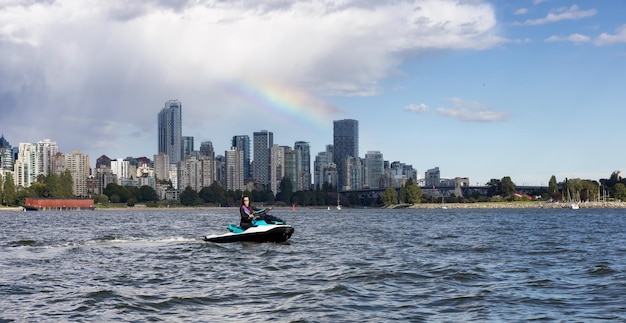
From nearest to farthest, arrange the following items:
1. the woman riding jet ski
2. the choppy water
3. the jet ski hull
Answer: the choppy water → the jet ski hull → the woman riding jet ski

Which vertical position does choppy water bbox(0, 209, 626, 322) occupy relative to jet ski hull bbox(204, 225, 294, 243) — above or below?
below

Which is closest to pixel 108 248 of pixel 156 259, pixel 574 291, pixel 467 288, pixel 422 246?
pixel 156 259

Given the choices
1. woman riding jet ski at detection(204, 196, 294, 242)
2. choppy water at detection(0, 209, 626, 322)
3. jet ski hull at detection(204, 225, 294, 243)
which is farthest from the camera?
woman riding jet ski at detection(204, 196, 294, 242)

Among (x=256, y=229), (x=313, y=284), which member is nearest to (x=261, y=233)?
(x=256, y=229)

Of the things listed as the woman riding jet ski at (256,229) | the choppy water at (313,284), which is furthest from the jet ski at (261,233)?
the choppy water at (313,284)

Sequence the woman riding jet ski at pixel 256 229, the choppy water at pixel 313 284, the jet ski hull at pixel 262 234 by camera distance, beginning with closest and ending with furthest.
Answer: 1. the choppy water at pixel 313 284
2. the jet ski hull at pixel 262 234
3. the woman riding jet ski at pixel 256 229

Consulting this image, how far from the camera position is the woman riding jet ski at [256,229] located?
45.3 m

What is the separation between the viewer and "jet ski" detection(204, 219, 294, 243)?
1781 inches

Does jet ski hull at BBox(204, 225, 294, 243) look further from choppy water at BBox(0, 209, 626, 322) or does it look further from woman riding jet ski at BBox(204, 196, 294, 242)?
choppy water at BBox(0, 209, 626, 322)

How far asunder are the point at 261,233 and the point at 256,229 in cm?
40

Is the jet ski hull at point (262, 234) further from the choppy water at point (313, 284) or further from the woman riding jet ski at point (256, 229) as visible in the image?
the choppy water at point (313, 284)

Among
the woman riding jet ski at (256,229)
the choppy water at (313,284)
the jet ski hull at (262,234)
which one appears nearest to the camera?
the choppy water at (313,284)

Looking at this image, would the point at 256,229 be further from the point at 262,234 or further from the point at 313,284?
the point at 313,284

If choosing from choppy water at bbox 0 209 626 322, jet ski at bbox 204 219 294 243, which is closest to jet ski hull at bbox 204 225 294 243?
jet ski at bbox 204 219 294 243
